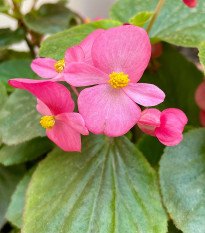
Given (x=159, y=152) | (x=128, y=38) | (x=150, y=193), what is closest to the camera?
(x=128, y=38)

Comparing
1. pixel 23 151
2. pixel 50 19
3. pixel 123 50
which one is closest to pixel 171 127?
pixel 123 50

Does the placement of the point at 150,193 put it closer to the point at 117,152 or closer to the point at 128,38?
the point at 117,152

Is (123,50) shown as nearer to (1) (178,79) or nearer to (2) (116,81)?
(2) (116,81)

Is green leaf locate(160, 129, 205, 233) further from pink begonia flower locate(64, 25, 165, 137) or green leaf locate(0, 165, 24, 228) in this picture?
green leaf locate(0, 165, 24, 228)

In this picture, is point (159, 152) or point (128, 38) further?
point (159, 152)

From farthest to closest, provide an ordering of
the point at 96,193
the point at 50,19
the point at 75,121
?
the point at 50,19
the point at 96,193
the point at 75,121

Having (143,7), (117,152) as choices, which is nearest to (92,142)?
(117,152)
